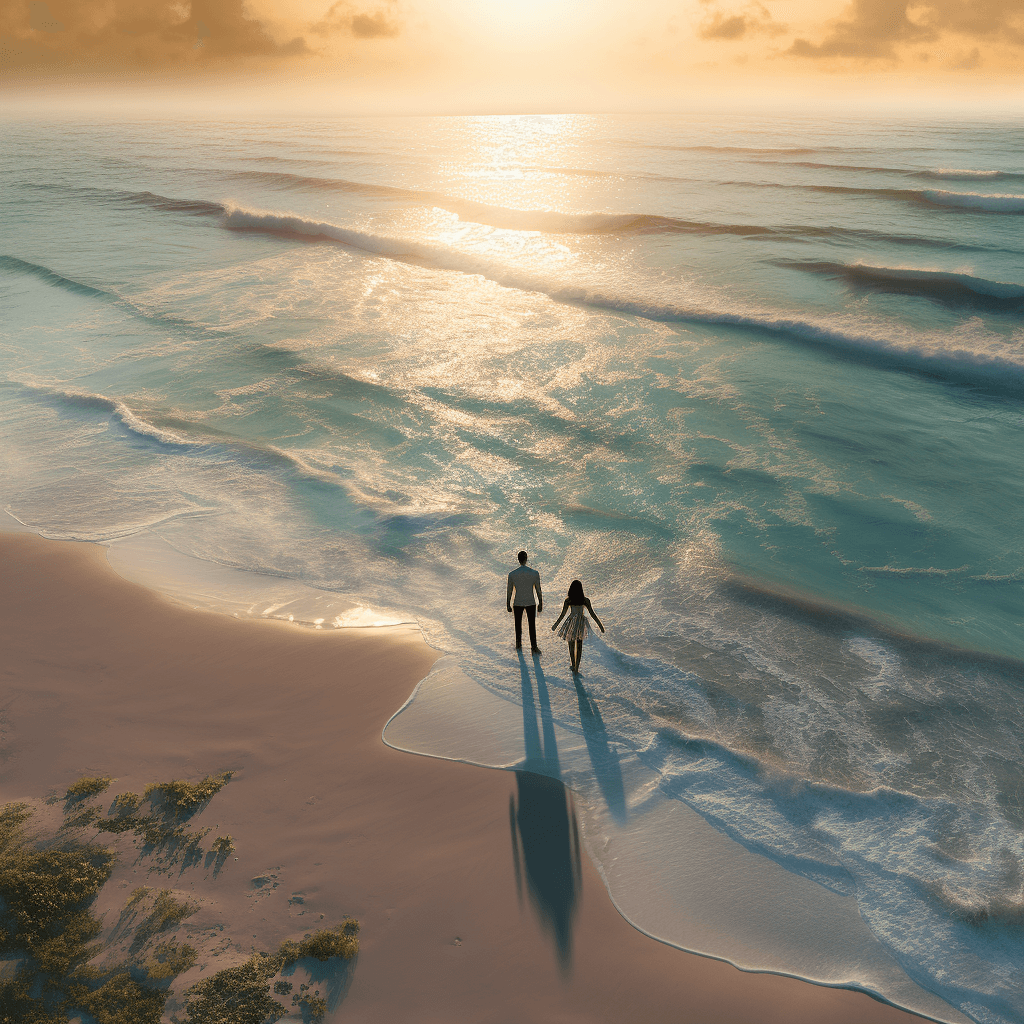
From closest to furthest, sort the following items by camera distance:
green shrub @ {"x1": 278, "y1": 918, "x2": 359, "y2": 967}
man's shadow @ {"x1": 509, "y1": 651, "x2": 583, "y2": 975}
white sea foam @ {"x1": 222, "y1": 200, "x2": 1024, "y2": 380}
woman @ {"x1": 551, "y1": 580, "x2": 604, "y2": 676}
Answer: green shrub @ {"x1": 278, "y1": 918, "x2": 359, "y2": 967} < man's shadow @ {"x1": 509, "y1": 651, "x2": 583, "y2": 975} < woman @ {"x1": 551, "y1": 580, "x2": 604, "y2": 676} < white sea foam @ {"x1": 222, "y1": 200, "x2": 1024, "y2": 380}

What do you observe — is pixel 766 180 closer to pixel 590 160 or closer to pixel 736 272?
pixel 590 160

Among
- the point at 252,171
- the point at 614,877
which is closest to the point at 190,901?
the point at 614,877

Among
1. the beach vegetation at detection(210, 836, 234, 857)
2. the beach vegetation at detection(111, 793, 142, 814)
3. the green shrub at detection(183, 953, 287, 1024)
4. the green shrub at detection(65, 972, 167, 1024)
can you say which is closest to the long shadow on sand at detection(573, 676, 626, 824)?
the green shrub at detection(183, 953, 287, 1024)

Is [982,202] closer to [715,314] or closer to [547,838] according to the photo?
[715,314]

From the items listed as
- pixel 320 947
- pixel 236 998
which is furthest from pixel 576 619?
pixel 236 998

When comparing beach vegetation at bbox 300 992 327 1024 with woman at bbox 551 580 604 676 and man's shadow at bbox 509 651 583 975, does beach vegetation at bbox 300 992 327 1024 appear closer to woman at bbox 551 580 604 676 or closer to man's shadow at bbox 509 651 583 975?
man's shadow at bbox 509 651 583 975

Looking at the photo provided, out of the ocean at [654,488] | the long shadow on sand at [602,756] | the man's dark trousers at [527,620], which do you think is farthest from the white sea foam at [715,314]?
the long shadow on sand at [602,756]
